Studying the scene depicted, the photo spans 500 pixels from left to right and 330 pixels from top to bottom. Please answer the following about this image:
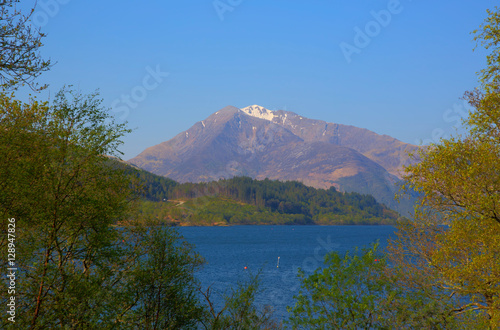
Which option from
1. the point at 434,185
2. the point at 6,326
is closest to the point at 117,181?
the point at 6,326

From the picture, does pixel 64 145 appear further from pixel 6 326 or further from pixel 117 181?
pixel 6 326

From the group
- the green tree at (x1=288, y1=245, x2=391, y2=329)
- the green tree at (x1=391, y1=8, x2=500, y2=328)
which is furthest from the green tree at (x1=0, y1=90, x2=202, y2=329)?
the green tree at (x1=391, y1=8, x2=500, y2=328)

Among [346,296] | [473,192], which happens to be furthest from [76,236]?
[473,192]

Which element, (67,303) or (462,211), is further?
(462,211)

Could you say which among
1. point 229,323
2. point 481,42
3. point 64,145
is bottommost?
point 229,323

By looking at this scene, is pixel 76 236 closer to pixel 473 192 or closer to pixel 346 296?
pixel 346 296

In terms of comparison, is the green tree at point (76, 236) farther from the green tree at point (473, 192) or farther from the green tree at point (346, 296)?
the green tree at point (473, 192)

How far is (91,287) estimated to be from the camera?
20141 millimetres

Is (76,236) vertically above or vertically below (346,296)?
above

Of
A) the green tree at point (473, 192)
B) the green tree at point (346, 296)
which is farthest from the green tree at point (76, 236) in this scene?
the green tree at point (473, 192)

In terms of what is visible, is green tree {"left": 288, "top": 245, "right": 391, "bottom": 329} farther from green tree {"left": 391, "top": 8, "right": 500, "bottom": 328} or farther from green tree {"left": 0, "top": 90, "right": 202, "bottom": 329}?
green tree {"left": 0, "top": 90, "right": 202, "bottom": 329}

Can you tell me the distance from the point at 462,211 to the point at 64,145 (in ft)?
66.6

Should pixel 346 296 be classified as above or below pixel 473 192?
below

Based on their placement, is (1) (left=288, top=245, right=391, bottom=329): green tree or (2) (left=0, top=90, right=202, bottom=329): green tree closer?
(2) (left=0, top=90, right=202, bottom=329): green tree
